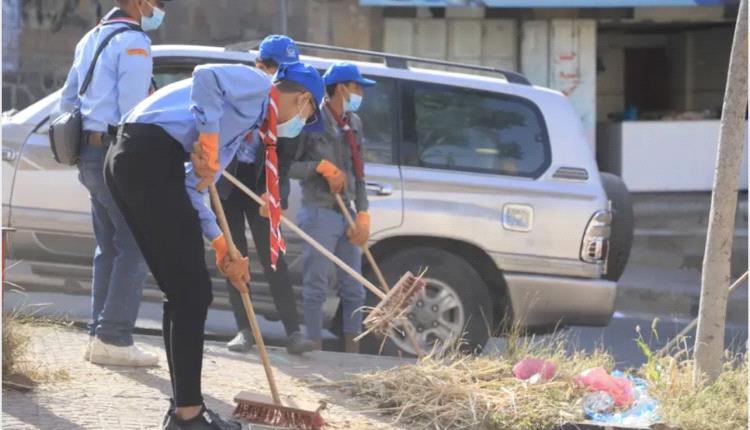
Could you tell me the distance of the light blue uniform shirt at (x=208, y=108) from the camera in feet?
16.7

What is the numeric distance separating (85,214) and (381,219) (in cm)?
183

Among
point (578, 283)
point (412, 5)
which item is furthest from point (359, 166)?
point (412, 5)

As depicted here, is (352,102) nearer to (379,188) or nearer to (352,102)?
(352,102)

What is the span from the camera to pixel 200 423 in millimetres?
5086

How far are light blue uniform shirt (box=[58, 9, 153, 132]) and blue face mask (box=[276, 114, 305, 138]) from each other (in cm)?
91

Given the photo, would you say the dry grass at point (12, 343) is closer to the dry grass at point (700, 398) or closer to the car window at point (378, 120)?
the dry grass at point (700, 398)

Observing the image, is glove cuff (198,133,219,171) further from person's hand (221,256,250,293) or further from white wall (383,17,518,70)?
white wall (383,17,518,70)

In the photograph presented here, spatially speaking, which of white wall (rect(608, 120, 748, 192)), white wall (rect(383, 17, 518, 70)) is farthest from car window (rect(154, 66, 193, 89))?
white wall (rect(608, 120, 748, 192))

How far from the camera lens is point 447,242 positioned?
8.47m

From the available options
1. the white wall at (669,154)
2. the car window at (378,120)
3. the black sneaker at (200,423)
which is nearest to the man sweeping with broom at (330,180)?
the car window at (378,120)

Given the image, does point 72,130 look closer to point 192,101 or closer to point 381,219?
point 192,101

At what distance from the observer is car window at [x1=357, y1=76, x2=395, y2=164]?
28.0 feet

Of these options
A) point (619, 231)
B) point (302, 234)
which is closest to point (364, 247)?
point (302, 234)

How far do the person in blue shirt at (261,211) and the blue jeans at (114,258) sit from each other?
0.74 m
